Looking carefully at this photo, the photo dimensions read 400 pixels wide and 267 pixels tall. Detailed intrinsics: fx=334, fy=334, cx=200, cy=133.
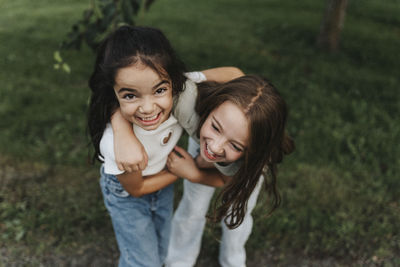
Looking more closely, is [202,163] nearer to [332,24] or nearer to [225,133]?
[225,133]

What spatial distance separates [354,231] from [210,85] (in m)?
1.73

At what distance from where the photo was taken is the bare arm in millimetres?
1333

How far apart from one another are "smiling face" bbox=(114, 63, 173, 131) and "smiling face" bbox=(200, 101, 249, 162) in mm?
203

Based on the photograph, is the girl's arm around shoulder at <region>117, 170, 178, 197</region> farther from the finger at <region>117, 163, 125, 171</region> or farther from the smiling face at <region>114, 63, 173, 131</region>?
the smiling face at <region>114, 63, 173, 131</region>

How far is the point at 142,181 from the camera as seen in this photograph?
1.52 m

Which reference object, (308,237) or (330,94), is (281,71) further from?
(308,237)

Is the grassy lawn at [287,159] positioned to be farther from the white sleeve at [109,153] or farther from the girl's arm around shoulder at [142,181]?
the white sleeve at [109,153]

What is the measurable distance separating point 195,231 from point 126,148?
0.99 metres

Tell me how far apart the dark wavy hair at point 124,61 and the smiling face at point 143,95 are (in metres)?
0.03

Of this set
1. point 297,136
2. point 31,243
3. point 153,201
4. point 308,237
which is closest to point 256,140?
point 153,201

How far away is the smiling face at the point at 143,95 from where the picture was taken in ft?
4.10

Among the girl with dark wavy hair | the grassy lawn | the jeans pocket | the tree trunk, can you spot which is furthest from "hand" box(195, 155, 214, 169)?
the tree trunk

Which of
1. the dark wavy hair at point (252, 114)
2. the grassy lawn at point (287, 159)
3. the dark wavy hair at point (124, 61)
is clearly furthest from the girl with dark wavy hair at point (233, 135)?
the grassy lawn at point (287, 159)

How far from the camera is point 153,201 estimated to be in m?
1.77
